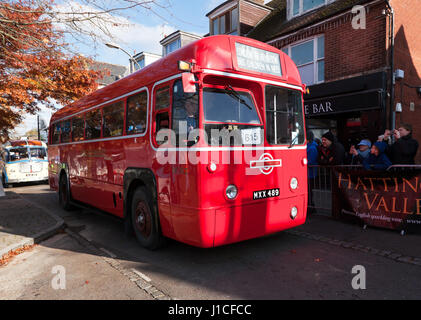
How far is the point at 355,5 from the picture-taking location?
425 inches

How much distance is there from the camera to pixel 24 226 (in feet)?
22.7

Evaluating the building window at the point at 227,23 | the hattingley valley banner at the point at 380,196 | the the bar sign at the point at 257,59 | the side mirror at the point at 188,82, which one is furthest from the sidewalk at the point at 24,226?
the building window at the point at 227,23

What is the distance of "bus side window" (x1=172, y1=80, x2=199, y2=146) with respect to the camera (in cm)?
403

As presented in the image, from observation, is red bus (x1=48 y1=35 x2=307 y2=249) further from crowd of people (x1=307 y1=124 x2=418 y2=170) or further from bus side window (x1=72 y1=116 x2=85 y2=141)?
bus side window (x1=72 y1=116 x2=85 y2=141)

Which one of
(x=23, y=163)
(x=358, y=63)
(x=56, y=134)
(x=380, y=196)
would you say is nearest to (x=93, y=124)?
(x=56, y=134)

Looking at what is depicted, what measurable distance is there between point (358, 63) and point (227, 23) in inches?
406

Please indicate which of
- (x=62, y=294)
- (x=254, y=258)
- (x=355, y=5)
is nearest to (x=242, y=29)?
(x=355, y=5)

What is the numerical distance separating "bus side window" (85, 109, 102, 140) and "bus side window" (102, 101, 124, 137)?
322 mm

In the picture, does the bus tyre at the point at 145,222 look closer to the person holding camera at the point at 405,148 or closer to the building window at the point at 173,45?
the person holding camera at the point at 405,148

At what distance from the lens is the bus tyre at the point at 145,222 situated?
16.1ft

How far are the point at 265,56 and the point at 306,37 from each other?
927cm

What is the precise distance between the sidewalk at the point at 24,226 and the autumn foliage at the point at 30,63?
3.64 meters

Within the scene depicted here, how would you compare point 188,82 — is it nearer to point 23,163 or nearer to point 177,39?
point 23,163

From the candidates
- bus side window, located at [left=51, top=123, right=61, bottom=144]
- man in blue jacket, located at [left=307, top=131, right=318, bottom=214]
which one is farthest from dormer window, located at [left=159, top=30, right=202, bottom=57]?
man in blue jacket, located at [left=307, top=131, right=318, bottom=214]
